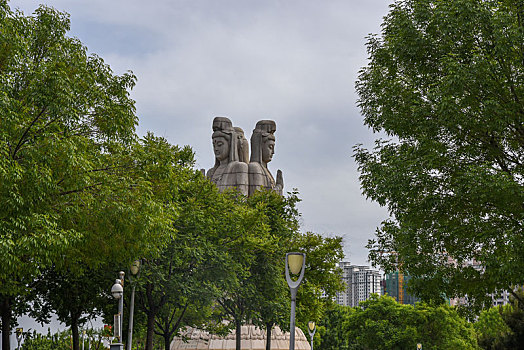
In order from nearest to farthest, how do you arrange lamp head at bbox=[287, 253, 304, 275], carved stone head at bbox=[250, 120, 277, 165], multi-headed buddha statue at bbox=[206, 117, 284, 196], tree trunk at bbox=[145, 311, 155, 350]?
lamp head at bbox=[287, 253, 304, 275], tree trunk at bbox=[145, 311, 155, 350], multi-headed buddha statue at bbox=[206, 117, 284, 196], carved stone head at bbox=[250, 120, 277, 165]

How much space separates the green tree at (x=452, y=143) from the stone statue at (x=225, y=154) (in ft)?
83.8

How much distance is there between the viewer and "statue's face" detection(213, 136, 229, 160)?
43.8 m

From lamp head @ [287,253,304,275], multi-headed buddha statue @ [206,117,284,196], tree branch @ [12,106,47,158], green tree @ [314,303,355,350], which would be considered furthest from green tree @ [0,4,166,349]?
green tree @ [314,303,355,350]

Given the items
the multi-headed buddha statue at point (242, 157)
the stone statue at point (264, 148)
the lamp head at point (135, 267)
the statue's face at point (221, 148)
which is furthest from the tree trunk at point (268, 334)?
the statue's face at point (221, 148)

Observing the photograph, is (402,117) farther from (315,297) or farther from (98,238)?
(315,297)

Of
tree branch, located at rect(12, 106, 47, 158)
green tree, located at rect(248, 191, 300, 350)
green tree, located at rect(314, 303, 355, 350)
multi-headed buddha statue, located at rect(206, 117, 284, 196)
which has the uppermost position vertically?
multi-headed buddha statue, located at rect(206, 117, 284, 196)

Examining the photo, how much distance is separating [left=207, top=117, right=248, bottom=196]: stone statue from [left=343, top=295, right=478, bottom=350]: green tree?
1871cm

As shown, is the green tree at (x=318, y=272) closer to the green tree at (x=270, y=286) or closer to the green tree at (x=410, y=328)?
the green tree at (x=270, y=286)

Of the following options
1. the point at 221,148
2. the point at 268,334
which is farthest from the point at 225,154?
the point at 268,334

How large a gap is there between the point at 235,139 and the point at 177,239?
21481 mm

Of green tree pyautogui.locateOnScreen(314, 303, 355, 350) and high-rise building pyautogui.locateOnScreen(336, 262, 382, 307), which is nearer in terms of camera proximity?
A: green tree pyautogui.locateOnScreen(314, 303, 355, 350)

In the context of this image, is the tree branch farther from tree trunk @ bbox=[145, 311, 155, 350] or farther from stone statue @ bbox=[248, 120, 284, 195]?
stone statue @ bbox=[248, 120, 284, 195]

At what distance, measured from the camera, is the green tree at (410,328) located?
5041 centimetres

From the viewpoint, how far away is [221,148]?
144 feet
